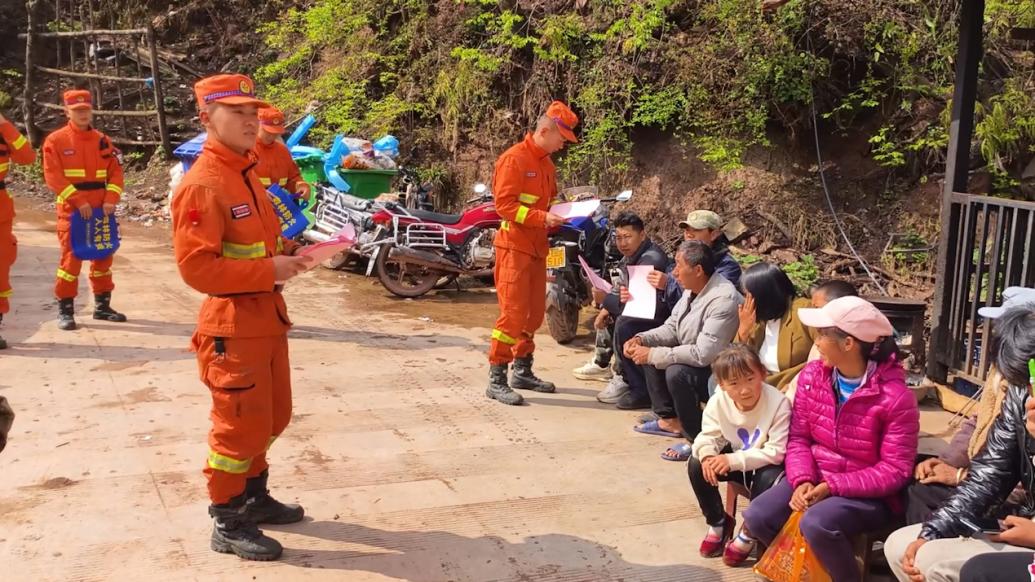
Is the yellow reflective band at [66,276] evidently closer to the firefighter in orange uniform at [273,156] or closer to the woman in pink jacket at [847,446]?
the firefighter in orange uniform at [273,156]

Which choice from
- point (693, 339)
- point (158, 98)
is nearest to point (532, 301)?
point (693, 339)

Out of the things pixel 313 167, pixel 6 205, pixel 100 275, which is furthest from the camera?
pixel 313 167

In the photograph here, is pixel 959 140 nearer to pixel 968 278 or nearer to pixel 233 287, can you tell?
pixel 968 278

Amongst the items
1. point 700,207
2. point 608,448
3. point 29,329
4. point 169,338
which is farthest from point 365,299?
point 608,448

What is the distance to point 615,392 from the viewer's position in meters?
5.79

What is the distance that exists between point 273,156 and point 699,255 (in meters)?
3.43

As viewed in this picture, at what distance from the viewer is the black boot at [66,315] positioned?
7207 mm

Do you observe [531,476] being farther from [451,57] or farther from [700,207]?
[451,57]

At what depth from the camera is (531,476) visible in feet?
15.0

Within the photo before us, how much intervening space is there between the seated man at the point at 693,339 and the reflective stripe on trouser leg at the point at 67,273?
4.78m

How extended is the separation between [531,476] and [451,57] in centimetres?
866

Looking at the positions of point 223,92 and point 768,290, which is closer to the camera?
point 223,92

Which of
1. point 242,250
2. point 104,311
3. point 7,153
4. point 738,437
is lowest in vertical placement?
point 104,311

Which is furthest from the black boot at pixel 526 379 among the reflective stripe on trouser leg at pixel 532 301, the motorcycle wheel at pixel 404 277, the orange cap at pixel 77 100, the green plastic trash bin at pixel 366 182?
the green plastic trash bin at pixel 366 182
